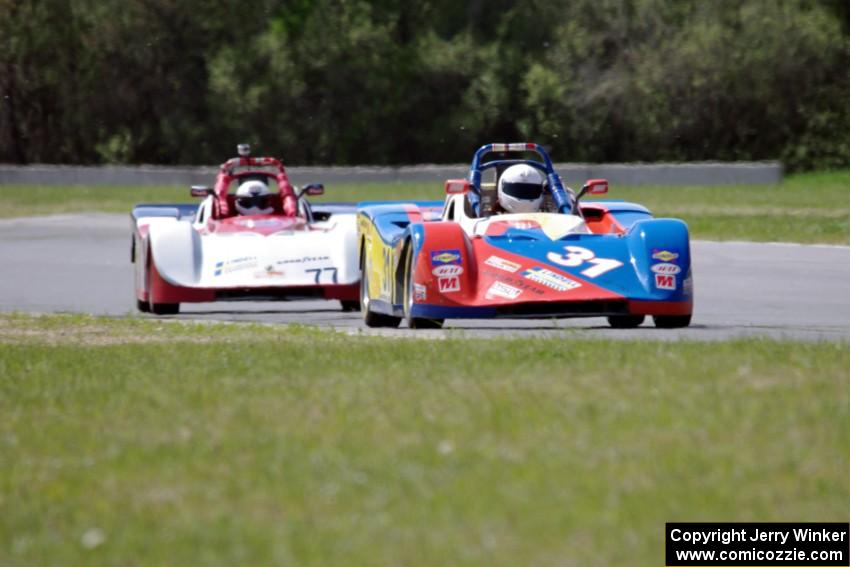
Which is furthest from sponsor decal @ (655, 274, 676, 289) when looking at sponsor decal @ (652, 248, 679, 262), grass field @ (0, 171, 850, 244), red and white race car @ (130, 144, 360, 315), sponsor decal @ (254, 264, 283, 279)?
grass field @ (0, 171, 850, 244)

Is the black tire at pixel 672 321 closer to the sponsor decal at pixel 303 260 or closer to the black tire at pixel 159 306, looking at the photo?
the sponsor decal at pixel 303 260

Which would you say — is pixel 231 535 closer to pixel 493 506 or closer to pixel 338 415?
pixel 493 506

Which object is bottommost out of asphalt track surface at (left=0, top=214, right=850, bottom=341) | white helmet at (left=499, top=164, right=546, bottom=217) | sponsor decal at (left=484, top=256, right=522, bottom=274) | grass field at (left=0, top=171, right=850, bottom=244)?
grass field at (left=0, top=171, right=850, bottom=244)

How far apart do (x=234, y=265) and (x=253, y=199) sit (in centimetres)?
222

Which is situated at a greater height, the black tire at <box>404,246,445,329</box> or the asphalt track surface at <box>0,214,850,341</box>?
the black tire at <box>404,246,445,329</box>

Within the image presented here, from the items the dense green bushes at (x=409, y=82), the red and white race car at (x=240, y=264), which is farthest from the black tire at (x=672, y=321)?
the dense green bushes at (x=409, y=82)

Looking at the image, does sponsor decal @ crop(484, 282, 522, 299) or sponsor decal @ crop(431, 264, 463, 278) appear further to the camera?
sponsor decal @ crop(431, 264, 463, 278)

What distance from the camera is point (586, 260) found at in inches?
462

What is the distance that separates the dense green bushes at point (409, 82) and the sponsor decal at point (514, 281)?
33.1 m

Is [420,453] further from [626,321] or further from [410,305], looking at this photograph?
[626,321]

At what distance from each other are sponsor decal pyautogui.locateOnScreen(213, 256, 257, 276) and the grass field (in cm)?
863

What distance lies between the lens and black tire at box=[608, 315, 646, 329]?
1253 cm

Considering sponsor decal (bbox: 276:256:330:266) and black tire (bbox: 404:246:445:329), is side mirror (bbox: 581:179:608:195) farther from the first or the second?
sponsor decal (bbox: 276:256:330:266)

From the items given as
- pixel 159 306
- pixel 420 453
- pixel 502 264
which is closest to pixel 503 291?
pixel 502 264
